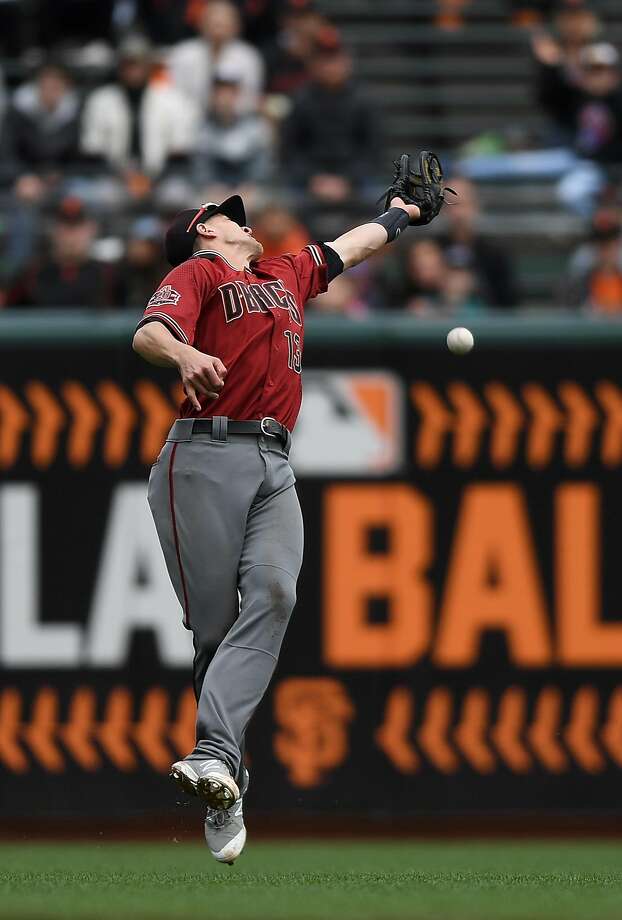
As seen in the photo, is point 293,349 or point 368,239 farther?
point 368,239

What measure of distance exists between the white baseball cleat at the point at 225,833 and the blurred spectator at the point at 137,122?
19.3 feet

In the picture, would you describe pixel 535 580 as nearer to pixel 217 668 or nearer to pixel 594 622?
pixel 594 622

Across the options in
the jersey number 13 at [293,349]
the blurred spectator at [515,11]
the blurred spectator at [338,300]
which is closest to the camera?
the jersey number 13 at [293,349]

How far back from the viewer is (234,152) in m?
10.5

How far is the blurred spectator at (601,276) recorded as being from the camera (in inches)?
364

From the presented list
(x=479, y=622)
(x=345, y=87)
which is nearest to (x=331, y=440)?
(x=479, y=622)

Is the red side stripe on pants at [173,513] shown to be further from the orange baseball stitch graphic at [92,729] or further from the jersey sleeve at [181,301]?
the orange baseball stitch graphic at [92,729]

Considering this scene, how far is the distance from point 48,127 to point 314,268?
17.0ft

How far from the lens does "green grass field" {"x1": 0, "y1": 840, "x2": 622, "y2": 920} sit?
490cm

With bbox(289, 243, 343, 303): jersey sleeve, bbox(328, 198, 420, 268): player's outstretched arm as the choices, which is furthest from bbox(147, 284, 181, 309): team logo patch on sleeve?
bbox(328, 198, 420, 268): player's outstretched arm

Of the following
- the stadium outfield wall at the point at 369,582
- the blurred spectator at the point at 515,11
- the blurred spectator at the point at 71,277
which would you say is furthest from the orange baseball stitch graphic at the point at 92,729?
the blurred spectator at the point at 515,11

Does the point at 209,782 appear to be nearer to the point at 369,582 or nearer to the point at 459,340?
the point at 459,340

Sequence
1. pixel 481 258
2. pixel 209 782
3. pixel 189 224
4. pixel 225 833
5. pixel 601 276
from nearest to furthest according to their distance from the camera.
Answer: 1. pixel 209 782
2. pixel 225 833
3. pixel 189 224
4. pixel 601 276
5. pixel 481 258

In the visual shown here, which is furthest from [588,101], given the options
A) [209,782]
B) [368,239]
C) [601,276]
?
[209,782]
